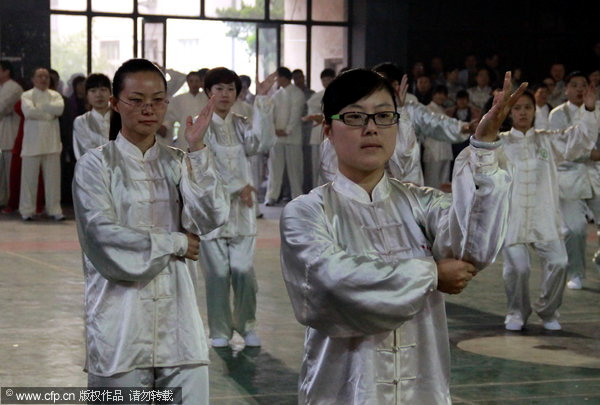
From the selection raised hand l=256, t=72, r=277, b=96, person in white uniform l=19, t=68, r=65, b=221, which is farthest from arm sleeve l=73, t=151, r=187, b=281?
person in white uniform l=19, t=68, r=65, b=221

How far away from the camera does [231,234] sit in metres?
7.81

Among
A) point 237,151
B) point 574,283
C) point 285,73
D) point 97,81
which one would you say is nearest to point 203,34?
point 285,73

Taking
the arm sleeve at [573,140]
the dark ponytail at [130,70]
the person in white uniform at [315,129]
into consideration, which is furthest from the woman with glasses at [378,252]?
the person in white uniform at [315,129]

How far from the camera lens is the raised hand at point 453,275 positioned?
327 cm

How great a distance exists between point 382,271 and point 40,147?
42.3 ft

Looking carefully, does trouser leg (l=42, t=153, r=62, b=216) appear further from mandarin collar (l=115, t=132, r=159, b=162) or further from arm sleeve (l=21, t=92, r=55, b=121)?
mandarin collar (l=115, t=132, r=159, b=162)

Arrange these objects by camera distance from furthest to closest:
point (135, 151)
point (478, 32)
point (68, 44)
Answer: point (478, 32) < point (68, 44) < point (135, 151)

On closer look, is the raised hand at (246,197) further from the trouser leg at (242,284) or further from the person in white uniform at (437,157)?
the person in white uniform at (437,157)

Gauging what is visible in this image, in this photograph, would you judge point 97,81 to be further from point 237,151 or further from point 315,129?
point 315,129

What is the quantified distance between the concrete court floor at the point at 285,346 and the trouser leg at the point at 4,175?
543 centimetres

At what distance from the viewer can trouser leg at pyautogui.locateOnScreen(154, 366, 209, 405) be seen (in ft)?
14.9

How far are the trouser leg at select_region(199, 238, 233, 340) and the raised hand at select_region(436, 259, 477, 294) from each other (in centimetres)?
462

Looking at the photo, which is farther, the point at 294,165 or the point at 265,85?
the point at 294,165

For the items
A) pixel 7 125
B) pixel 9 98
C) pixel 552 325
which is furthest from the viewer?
pixel 7 125
